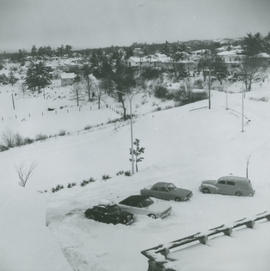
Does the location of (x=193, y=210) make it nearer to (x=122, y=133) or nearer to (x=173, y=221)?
(x=173, y=221)

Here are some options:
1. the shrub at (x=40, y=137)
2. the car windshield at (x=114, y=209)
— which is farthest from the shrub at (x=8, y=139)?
the car windshield at (x=114, y=209)

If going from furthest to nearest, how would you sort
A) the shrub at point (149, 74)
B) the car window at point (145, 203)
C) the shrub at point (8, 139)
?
the shrub at point (149, 74) < the shrub at point (8, 139) < the car window at point (145, 203)

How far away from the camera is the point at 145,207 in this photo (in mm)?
21234

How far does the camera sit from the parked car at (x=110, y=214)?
789 inches

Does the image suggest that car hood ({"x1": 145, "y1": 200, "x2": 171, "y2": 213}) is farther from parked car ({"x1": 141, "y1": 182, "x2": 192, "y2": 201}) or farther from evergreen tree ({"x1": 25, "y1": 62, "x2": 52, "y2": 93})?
evergreen tree ({"x1": 25, "y1": 62, "x2": 52, "y2": 93})

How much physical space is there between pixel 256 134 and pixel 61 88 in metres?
64.0

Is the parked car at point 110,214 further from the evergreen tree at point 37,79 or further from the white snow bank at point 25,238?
the evergreen tree at point 37,79

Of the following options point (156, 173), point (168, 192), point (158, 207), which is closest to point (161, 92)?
point (156, 173)

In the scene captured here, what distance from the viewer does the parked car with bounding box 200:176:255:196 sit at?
23.8m

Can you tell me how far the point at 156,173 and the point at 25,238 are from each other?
864 inches

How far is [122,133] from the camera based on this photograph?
1807 inches

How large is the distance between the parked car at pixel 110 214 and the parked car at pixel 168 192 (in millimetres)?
4014

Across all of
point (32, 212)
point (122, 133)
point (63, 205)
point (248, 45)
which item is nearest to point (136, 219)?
point (63, 205)

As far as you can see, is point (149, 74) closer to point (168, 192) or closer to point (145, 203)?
point (168, 192)
